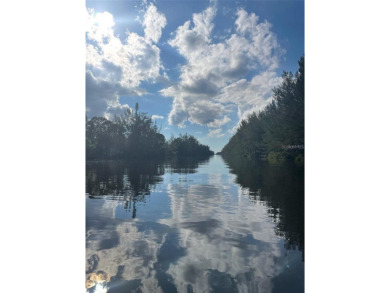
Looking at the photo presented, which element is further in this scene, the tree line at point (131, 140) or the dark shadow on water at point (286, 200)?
the tree line at point (131, 140)

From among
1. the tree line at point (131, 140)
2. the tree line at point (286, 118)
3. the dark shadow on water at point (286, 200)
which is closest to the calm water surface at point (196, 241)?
the dark shadow on water at point (286, 200)

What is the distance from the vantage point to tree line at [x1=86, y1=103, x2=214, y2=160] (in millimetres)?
6957

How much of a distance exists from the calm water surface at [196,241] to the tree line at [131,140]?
1.95 m

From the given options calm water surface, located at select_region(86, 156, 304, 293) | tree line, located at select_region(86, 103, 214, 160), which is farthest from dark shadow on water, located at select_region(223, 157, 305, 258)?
tree line, located at select_region(86, 103, 214, 160)

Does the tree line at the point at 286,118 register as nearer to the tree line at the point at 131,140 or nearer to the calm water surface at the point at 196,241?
the calm water surface at the point at 196,241

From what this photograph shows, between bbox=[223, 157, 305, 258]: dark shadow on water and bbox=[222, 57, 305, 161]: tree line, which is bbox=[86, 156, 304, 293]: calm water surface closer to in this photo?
bbox=[223, 157, 305, 258]: dark shadow on water

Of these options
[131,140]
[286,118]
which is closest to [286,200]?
[286,118]

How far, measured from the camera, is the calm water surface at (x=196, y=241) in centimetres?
304

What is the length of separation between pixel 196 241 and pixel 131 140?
6074 mm
